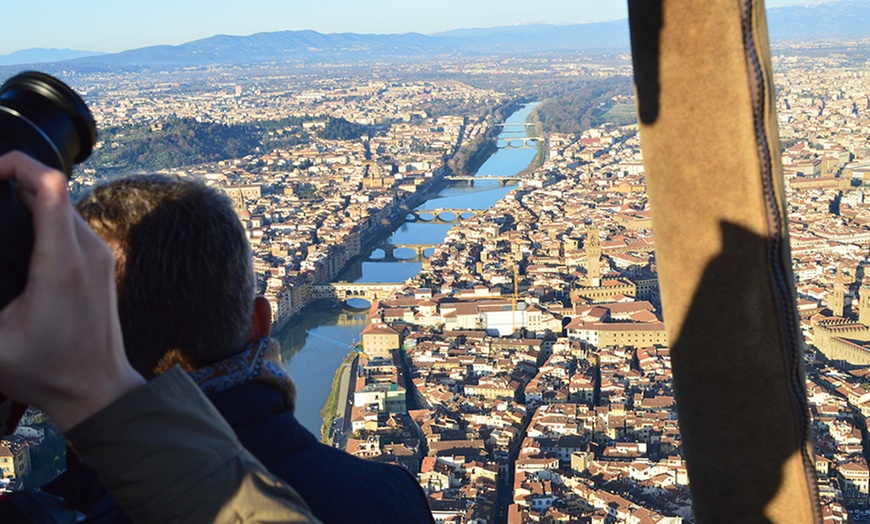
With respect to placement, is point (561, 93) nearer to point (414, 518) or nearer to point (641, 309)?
point (641, 309)

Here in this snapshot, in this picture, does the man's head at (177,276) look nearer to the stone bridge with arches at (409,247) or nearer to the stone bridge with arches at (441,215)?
the stone bridge with arches at (409,247)

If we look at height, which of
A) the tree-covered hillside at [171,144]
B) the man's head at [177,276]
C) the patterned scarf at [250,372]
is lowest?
the tree-covered hillside at [171,144]

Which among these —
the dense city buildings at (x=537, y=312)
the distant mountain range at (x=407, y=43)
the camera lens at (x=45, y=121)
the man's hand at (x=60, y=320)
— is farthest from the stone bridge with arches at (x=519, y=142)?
the distant mountain range at (x=407, y=43)

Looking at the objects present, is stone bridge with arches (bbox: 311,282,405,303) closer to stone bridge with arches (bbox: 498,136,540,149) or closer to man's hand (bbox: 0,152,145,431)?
man's hand (bbox: 0,152,145,431)

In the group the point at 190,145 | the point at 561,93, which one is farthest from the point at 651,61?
the point at 561,93

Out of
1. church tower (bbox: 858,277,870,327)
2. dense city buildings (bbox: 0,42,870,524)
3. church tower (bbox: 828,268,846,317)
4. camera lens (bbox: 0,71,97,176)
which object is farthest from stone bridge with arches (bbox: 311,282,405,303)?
camera lens (bbox: 0,71,97,176)

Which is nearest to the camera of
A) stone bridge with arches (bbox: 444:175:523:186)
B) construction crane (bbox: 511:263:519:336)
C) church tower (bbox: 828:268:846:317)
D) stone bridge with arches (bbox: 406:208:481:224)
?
church tower (bbox: 828:268:846:317)
